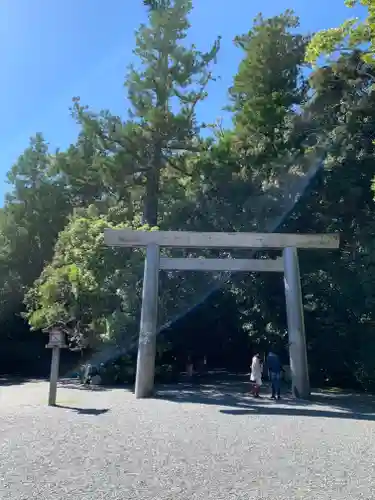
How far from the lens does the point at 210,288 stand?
1883 cm

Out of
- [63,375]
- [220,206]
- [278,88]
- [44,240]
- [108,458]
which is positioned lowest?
[108,458]

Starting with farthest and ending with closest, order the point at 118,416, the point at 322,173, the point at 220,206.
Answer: the point at 220,206
the point at 322,173
the point at 118,416

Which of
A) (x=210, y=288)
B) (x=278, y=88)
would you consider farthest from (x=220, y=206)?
(x=278, y=88)

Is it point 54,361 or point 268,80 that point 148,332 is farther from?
point 268,80

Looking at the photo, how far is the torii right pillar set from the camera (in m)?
13.0

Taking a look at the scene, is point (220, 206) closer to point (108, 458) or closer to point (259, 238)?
point (259, 238)

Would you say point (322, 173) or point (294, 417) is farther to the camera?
point (322, 173)

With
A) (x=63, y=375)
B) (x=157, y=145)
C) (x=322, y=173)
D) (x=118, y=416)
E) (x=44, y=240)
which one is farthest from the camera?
(x=44, y=240)

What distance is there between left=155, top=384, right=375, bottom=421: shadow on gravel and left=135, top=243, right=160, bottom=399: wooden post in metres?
0.57

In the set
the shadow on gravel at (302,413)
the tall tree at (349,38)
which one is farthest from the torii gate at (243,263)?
the tall tree at (349,38)

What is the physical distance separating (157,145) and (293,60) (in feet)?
23.2

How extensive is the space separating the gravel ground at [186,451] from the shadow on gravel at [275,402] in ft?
0.17

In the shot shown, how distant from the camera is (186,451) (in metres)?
6.72

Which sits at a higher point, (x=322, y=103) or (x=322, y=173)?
(x=322, y=103)
